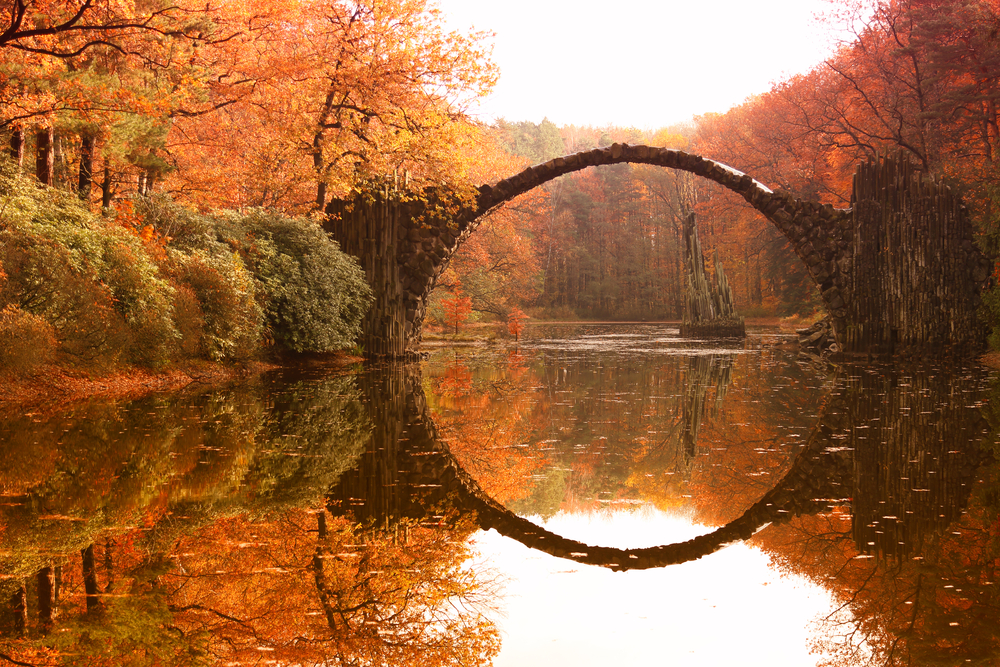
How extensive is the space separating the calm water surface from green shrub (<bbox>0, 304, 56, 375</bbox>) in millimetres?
1088

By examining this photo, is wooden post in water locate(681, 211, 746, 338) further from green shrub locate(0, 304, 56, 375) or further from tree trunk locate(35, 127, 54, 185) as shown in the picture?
green shrub locate(0, 304, 56, 375)

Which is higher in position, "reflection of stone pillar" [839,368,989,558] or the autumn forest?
the autumn forest

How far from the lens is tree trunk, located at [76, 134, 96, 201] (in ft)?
45.3

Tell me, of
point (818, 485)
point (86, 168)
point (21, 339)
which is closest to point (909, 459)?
point (818, 485)

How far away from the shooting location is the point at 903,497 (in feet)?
15.4

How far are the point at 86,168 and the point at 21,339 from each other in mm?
7135

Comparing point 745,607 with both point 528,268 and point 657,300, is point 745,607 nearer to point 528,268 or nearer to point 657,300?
point 528,268

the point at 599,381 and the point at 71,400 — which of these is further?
the point at 599,381

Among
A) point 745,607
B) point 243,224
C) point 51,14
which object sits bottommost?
point 745,607

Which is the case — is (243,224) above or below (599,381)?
above

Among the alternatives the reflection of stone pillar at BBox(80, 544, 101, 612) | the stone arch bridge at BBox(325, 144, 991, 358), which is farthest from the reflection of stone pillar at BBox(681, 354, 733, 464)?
the reflection of stone pillar at BBox(80, 544, 101, 612)

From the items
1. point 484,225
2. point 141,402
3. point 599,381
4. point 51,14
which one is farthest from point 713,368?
point 484,225

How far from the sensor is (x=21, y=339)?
8.55 metres

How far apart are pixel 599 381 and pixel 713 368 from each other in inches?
132
